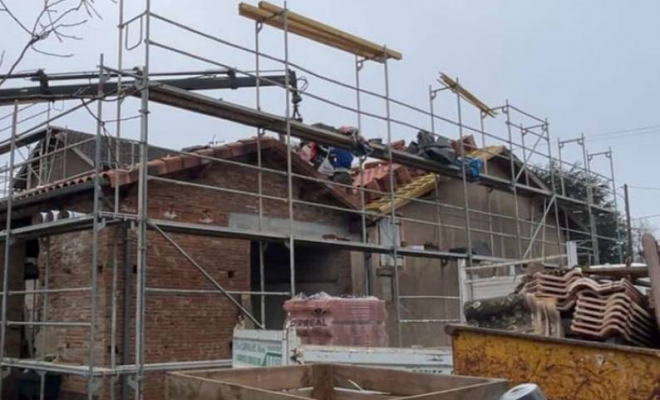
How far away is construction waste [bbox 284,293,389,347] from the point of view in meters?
8.00

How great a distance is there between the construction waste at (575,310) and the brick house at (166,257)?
4.68m

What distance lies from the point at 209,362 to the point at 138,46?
4.58 m

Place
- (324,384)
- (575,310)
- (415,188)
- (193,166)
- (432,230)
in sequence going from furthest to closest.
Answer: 1. (432,230)
2. (415,188)
3. (193,166)
4. (575,310)
5. (324,384)

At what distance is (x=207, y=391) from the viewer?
3.54 m

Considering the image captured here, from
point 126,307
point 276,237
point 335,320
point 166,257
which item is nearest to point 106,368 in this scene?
point 126,307

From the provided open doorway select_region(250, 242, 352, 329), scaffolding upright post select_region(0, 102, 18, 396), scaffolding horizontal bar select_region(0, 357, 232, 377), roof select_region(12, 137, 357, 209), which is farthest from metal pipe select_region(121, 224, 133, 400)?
open doorway select_region(250, 242, 352, 329)

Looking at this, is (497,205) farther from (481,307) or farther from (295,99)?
(481,307)

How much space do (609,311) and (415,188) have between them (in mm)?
9142

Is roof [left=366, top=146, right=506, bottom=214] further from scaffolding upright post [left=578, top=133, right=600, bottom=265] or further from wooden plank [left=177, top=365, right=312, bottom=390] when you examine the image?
wooden plank [left=177, top=365, right=312, bottom=390]

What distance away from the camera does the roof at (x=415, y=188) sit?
13.5m

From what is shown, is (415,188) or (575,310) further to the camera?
(415,188)

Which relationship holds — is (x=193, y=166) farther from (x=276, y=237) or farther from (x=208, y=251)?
(x=276, y=237)

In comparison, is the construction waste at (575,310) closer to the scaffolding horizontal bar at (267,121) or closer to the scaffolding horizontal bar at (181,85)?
the scaffolding horizontal bar at (267,121)

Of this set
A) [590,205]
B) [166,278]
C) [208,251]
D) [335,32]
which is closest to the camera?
[166,278]
